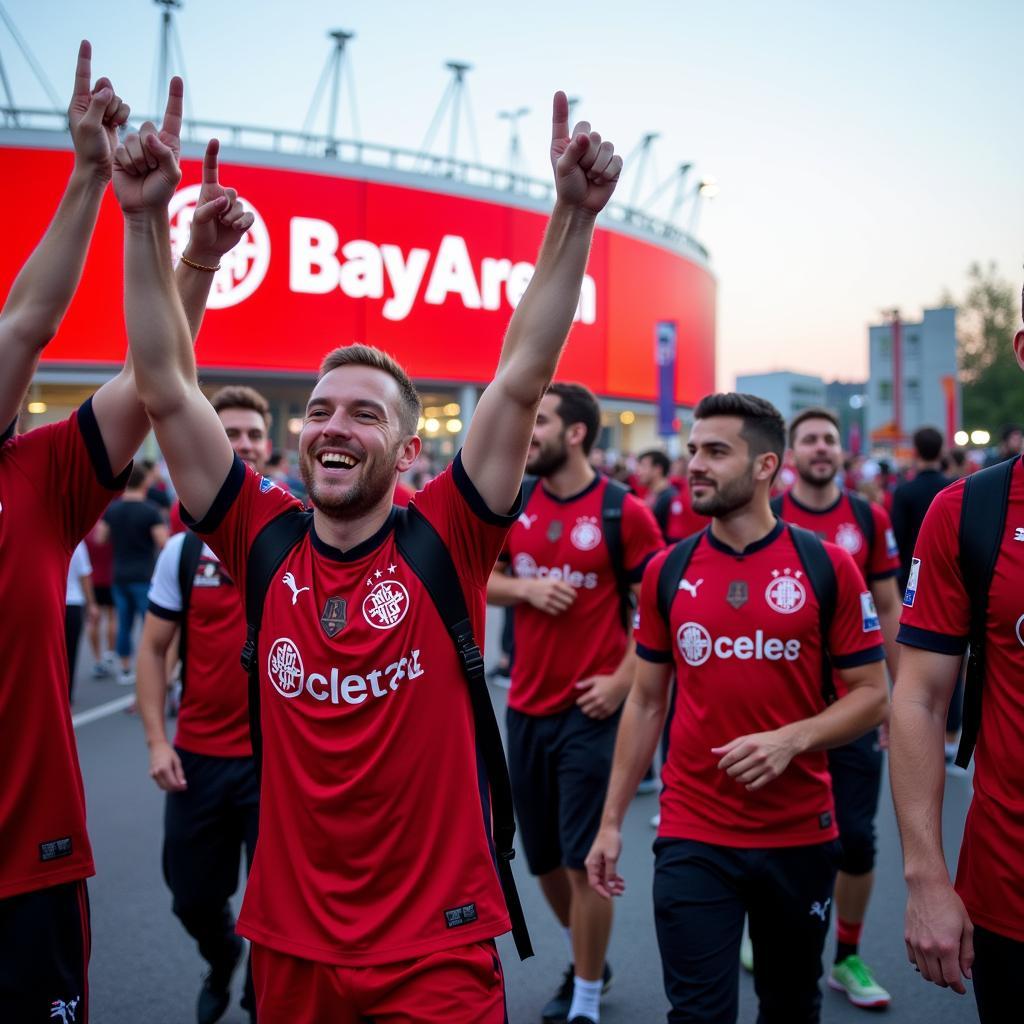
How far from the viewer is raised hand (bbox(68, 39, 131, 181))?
2.59m

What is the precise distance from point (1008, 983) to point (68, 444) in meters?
2.72

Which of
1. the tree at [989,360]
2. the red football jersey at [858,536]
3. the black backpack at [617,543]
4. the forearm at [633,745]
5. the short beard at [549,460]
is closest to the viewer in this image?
the forearm at [633,745]

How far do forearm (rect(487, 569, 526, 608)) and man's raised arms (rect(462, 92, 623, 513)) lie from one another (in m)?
2.23

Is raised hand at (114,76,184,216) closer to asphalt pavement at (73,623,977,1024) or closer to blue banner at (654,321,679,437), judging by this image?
asphalt pavement at (73,623,977,1024)

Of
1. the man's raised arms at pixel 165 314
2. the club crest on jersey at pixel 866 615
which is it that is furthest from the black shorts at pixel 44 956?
the club crest on jersey at pixel 866 615

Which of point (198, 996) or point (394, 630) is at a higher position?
point (394, 630)

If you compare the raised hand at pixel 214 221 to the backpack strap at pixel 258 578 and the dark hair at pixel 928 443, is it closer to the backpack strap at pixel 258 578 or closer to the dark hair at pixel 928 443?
the backpack strap at pixel 258 578

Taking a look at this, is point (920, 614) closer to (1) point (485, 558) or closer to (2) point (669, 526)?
(1) point (485, 558)

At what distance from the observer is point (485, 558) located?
2557 millimetres

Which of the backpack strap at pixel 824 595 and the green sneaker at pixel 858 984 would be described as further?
the green sneaker at pixel 858 984

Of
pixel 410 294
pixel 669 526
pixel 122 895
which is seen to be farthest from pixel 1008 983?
pixel 410 294

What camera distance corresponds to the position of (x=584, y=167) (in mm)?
2438

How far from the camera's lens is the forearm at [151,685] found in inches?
166

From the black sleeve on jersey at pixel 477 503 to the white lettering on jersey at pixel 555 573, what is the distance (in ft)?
7.65
